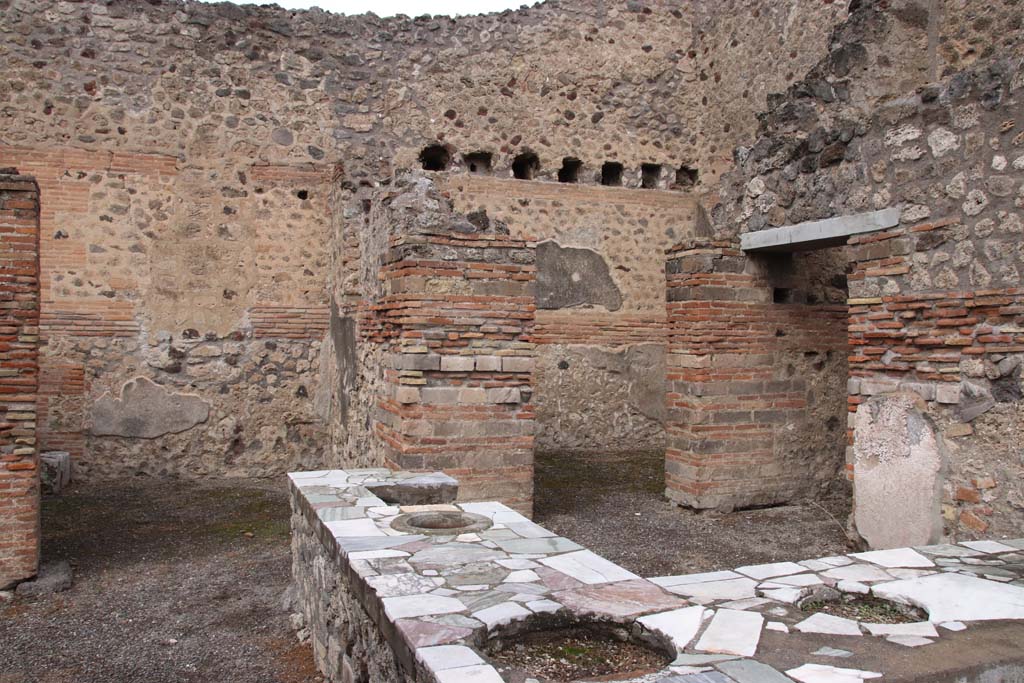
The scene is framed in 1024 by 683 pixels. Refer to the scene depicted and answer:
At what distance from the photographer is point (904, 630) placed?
2.80m

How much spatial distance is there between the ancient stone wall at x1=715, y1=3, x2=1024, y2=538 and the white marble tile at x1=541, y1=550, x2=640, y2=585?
9.19 ft

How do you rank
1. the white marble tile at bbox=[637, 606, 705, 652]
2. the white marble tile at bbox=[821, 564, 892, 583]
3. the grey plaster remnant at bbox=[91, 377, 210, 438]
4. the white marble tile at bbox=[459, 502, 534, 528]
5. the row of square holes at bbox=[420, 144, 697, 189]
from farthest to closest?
the row of square holes at bbox=[420, 144, 697, 189]
the grey plaster remnant at bbox=[91, 377, 210, 438]
the white marble tile at bbox=[459, 502, 534, 528]
the white marble tile at bbox=[821, 564, 892, 583]
the white marble tile at bbox=[637, 606, 705, 652]

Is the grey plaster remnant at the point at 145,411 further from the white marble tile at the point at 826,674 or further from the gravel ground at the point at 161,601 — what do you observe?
the white marble tile at the point at 826,674

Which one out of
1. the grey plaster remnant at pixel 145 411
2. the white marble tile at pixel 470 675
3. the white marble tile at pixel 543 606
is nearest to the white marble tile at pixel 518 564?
the white marble tile at pixel 543 606

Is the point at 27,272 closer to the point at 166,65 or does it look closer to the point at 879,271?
the point at 166,65

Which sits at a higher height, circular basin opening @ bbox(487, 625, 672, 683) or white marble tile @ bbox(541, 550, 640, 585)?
white marble tile @ bbox(541, 550, 640, 585)

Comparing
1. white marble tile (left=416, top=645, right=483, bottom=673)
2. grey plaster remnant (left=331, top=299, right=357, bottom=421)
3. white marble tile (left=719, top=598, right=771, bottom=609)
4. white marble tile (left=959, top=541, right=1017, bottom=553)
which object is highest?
grey plaster remnant (left=331, top=299, right=357, bottom=421)

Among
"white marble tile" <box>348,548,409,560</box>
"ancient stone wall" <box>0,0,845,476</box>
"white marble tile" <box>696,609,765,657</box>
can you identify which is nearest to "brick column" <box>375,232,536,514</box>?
"ancient stone wall" <box>0,0,845,476</box>

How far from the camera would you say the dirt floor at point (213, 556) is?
4418 mm

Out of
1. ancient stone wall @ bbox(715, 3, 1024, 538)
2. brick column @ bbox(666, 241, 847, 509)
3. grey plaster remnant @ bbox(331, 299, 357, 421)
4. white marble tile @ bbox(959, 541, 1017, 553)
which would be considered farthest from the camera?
grey plaster remnant @ bbox(331, 299, 357, 421)

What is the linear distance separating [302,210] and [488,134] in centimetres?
249

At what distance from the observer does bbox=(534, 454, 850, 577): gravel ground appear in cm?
596

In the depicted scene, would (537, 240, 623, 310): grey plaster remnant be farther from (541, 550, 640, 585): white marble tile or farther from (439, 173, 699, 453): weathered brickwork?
(541, 550, 640, 585): white marble tile

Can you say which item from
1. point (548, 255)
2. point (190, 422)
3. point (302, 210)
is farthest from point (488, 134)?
point (190, 422)
